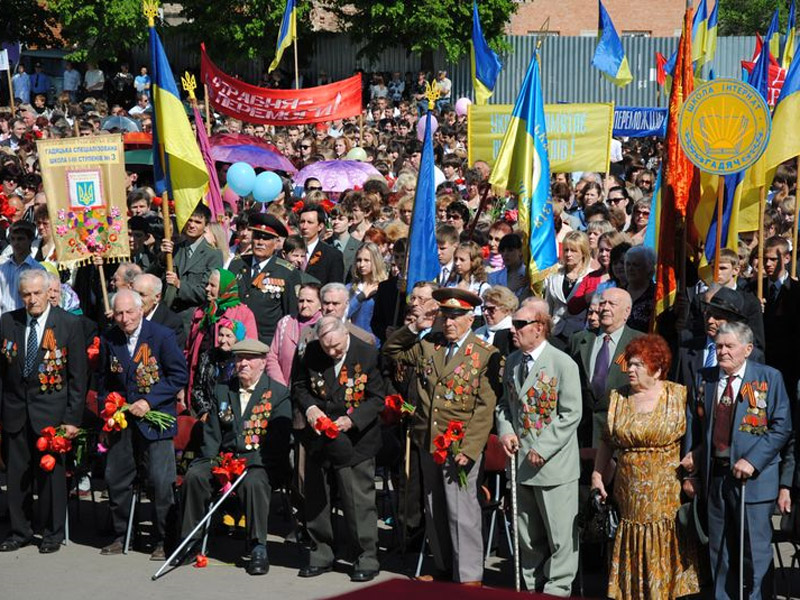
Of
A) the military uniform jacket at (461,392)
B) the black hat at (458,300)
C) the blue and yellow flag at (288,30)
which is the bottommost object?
the military uniform jacket at (461,392)

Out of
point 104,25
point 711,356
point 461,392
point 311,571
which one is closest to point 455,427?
point 461,392

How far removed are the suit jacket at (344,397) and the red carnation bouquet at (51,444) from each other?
1826 mm

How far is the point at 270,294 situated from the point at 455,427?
2.77 metres

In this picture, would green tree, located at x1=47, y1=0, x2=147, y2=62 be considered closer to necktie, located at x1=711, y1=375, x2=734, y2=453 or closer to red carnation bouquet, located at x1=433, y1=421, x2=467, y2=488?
red carnation bouquet, located at x1=433, y1=421, x2=467, y2=488

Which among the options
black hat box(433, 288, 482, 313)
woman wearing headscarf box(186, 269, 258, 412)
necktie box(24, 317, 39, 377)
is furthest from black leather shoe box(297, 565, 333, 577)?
necktie box(24, 317, 39, 377)

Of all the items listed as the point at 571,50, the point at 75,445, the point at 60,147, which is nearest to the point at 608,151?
the point at 60,147

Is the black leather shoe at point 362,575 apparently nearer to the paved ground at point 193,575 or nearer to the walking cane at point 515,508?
the paved ground at point 193,575

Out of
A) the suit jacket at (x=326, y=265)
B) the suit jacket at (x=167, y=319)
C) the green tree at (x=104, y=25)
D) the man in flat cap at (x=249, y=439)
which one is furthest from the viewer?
the green tree at (x=104, y=25)

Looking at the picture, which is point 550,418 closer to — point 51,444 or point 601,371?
point 601,371

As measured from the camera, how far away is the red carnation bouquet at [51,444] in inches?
391

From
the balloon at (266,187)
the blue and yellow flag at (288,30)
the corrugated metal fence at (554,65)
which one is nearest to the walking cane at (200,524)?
the balloon at (266,187)

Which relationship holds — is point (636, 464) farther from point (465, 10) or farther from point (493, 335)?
point (465, 10)

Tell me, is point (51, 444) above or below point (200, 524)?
above

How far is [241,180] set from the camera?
16.7 metres
